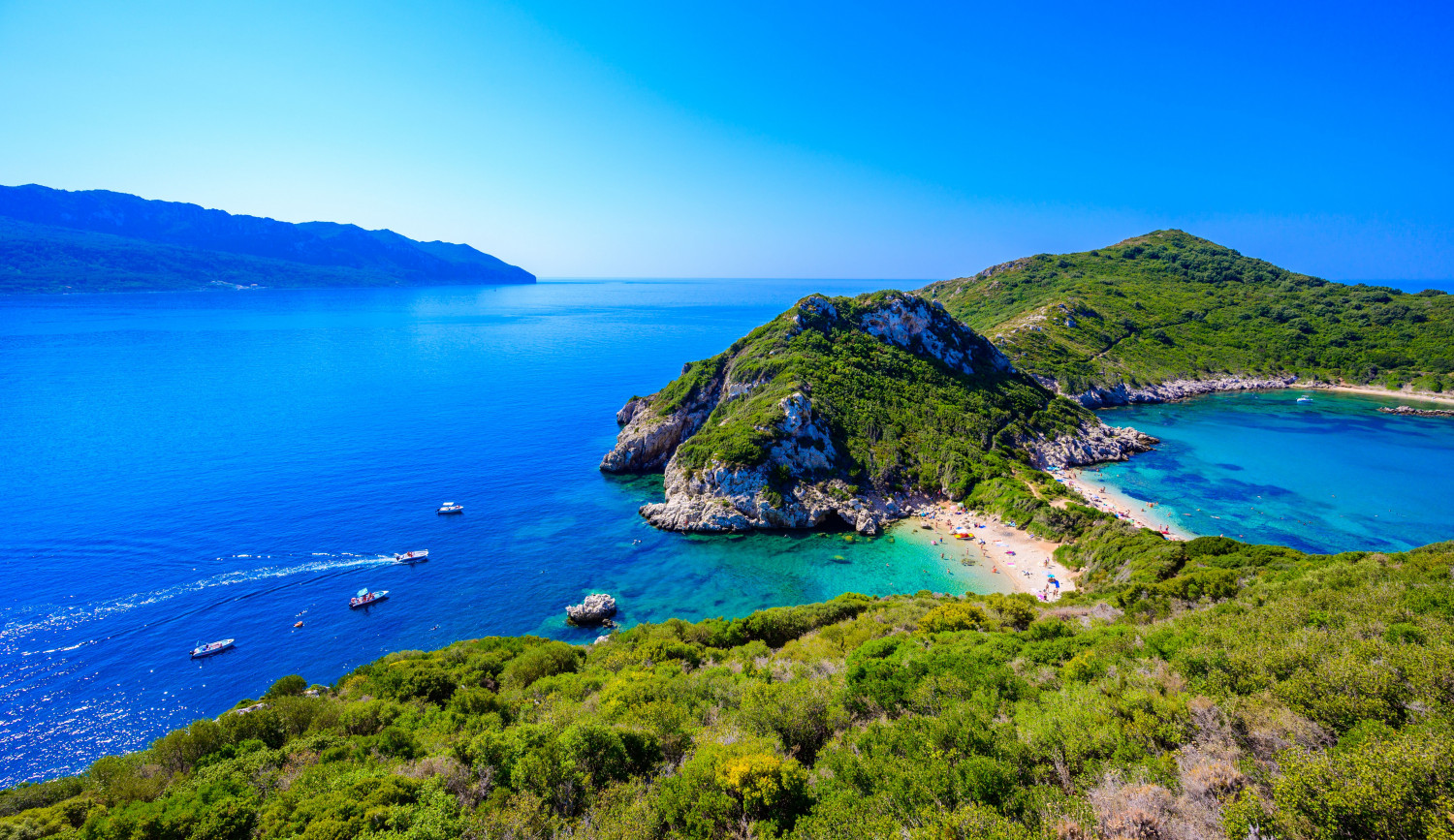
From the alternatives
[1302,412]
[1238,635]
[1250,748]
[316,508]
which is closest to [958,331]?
[1302,412]

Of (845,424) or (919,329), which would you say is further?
(919,329)

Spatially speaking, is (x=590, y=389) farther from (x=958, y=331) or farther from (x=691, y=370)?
(x=958, y=331)

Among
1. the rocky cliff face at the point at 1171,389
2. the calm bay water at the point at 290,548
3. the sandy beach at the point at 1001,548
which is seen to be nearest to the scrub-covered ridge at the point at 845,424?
the sandy beach at the point at 1001,548

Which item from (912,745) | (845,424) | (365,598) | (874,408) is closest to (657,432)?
(845,424)

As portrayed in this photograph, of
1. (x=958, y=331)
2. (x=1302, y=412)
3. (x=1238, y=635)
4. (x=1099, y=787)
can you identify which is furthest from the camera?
(x=1302, y=412)

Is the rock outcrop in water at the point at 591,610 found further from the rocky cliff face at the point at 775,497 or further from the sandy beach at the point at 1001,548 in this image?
the sandy beach at the point at 1001,548

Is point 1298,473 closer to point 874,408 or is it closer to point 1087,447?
point 1087,447
